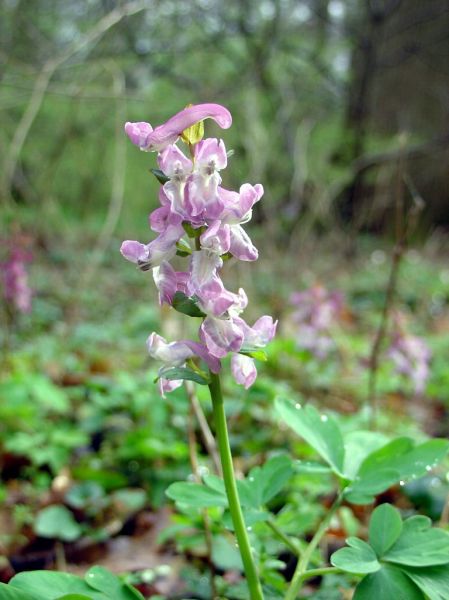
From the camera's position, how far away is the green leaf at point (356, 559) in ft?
3.05

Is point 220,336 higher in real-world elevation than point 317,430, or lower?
higher

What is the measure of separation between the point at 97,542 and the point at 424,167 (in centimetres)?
1167

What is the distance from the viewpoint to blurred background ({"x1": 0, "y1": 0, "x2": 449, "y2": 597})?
2564 mm

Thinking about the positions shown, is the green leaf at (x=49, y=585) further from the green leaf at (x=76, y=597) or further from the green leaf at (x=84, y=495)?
the green leaf at (x=84, y=495)

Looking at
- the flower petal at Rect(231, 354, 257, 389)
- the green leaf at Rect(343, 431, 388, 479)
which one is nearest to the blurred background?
the green leaf at Rect(343, 431, 388, 479)

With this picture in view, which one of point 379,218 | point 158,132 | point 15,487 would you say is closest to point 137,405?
point 15,487

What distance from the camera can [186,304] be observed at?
0.94 metres

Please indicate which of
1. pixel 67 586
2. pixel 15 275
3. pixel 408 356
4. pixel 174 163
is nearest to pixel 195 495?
pixel 67 586

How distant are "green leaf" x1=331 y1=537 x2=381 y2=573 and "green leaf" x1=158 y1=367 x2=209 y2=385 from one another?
0.36 meters

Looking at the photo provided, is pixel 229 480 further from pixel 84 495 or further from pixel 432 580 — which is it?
pixel 84 495

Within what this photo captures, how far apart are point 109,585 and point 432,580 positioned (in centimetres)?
54

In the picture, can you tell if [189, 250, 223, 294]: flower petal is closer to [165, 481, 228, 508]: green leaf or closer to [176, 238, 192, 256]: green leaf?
[176, 238, 192, 256]: green leaf

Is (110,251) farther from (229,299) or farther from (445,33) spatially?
(229,299)

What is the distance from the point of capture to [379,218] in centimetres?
1195
